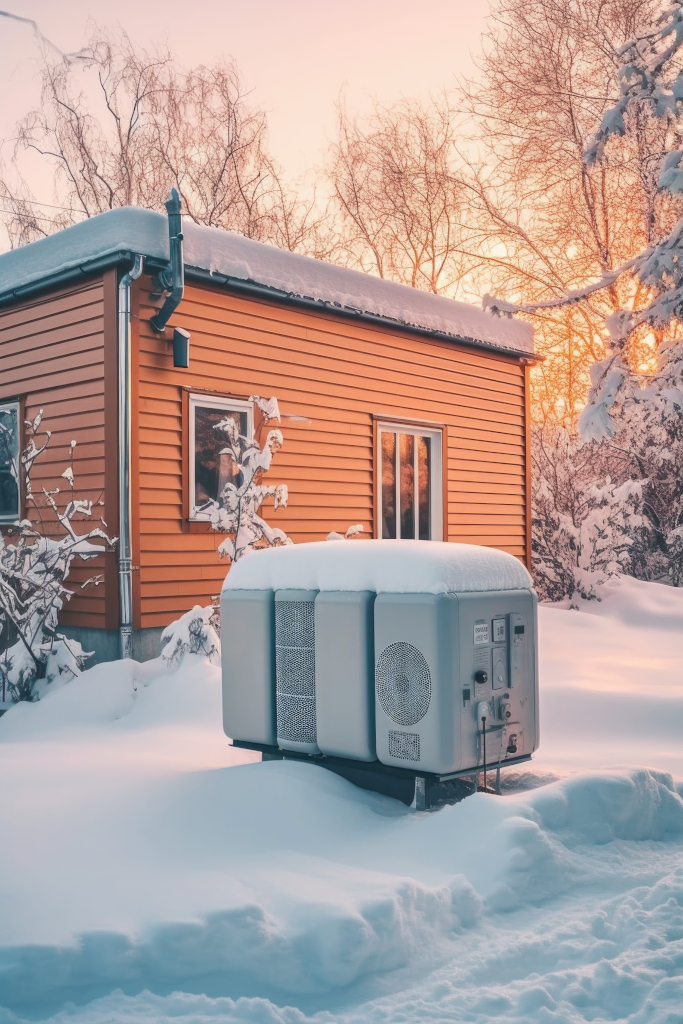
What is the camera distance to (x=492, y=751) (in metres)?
4.25

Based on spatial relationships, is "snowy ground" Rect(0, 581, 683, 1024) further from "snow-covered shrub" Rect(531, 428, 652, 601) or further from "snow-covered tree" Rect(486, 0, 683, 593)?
"snow-covered shrub" Rect(531, 428, 652, 601)

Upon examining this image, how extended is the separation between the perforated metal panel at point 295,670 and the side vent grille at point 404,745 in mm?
483

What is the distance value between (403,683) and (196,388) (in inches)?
189

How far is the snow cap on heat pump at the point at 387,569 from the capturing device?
4133 millimetres

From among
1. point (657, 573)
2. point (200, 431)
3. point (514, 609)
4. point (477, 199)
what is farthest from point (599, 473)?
point (514, 609)

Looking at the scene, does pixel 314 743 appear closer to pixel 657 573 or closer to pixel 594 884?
pixel 594 884

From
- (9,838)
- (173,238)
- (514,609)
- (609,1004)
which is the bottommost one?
(609,1004)

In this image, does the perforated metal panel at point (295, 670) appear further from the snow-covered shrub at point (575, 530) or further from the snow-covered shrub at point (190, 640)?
the snow-covered shrub at point (575, 530)

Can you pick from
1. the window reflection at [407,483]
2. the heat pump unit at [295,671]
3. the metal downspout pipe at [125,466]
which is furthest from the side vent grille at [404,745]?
the window reflection at [407,483]

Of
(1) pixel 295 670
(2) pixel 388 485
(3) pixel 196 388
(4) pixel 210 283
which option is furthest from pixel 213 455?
(1) pixel 295 670

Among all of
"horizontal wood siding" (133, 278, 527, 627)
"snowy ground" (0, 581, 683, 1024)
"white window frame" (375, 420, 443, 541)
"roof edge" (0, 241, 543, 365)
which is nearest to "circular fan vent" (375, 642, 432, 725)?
"snowy ground" (0, 581, 683, 1024)

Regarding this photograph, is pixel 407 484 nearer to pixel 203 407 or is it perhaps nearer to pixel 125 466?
pixel 203 407

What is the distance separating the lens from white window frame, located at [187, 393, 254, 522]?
8.26m

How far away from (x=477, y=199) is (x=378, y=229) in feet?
11.9
